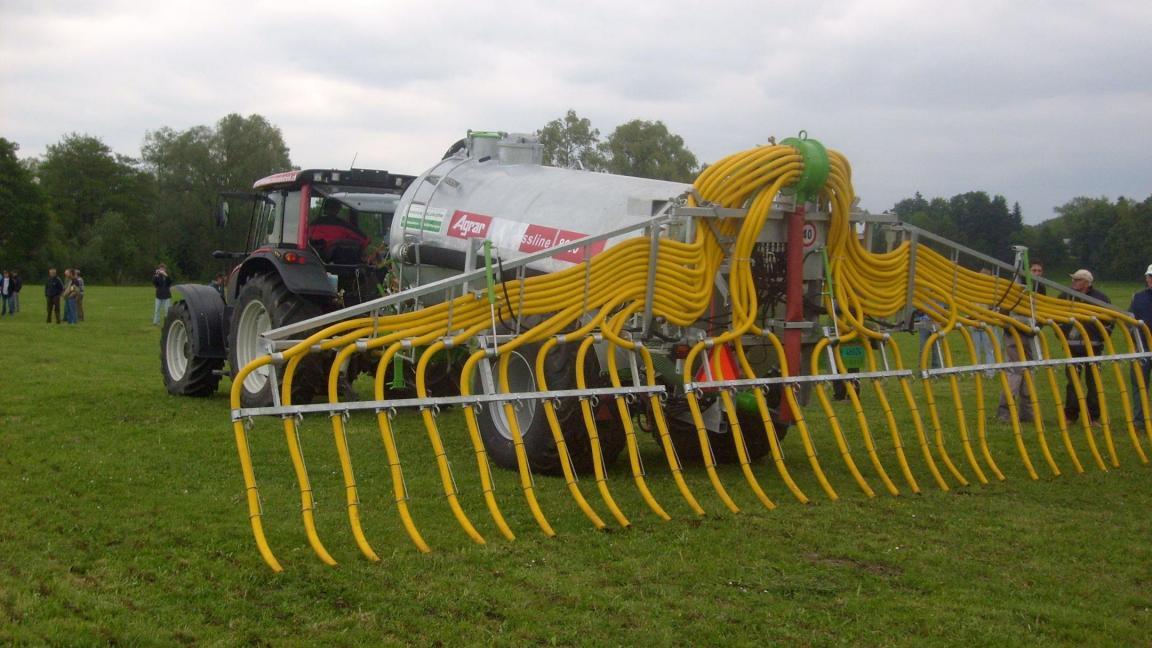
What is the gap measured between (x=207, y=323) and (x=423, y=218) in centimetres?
329

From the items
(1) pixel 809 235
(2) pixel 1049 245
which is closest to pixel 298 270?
(1) pixel 809 235

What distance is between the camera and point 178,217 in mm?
57312

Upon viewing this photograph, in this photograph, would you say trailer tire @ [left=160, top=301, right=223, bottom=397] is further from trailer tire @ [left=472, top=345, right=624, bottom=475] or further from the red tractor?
trailer tire @ [left=472, top=345, right=624, bottom=475]

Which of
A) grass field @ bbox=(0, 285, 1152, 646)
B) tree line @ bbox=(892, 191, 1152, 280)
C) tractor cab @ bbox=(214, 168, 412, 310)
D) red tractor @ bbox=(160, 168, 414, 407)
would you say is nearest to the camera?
grass field @ bbox=(0, 285, 1152, 646)

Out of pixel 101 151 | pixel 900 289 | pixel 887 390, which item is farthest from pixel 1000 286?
pixel 101 151

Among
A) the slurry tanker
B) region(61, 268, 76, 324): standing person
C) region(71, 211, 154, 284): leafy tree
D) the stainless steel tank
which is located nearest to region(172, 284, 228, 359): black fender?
the slurry tanker

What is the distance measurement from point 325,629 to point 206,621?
1.65ft

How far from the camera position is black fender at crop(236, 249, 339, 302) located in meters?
9.78

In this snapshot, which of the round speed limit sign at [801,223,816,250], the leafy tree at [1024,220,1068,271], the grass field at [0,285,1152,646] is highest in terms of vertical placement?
the leafy tree at [1024,220,1068,271]

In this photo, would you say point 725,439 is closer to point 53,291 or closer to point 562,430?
point 562,430

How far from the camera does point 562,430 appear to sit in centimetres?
716

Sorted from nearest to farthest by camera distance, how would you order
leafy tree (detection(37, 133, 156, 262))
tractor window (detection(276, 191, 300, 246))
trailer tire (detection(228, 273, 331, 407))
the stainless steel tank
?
the stainless steel tank → trailer tire (detection(228, 273, 331, 407)) → tractor window (detection(276, 191, 300, 246)) → leafy tree (detection(37, 133, 156, 262))

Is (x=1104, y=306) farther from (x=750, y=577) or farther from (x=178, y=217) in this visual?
(x=178, y=217)

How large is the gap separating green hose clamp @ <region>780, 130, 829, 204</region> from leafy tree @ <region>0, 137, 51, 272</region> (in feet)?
181
